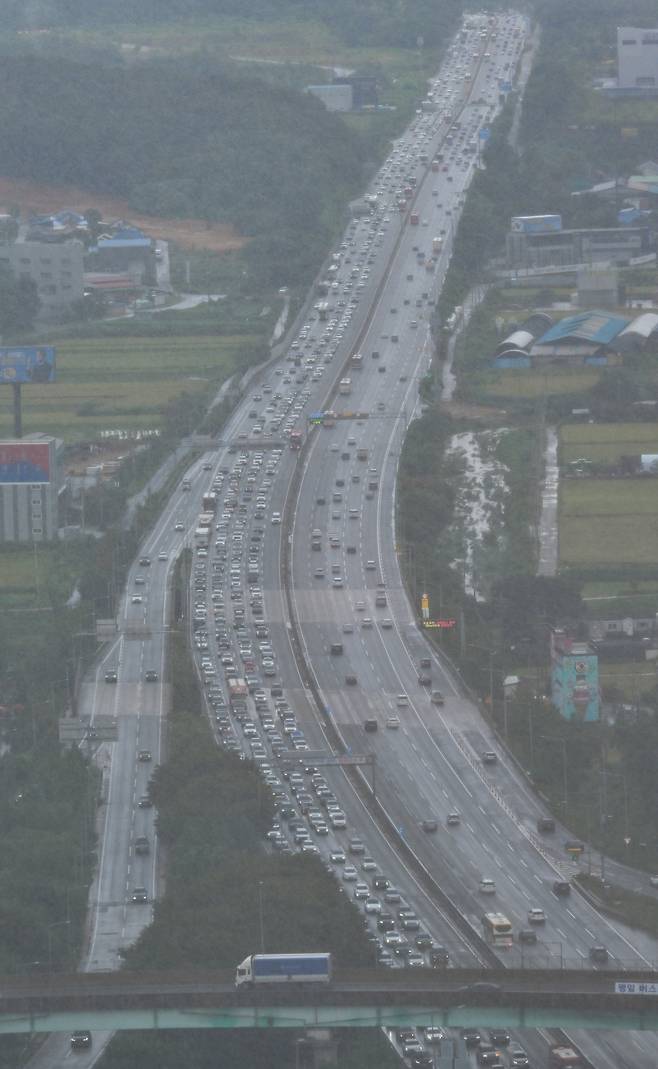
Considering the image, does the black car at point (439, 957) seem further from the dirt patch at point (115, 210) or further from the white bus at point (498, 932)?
the dirt patch at point (115, 210)

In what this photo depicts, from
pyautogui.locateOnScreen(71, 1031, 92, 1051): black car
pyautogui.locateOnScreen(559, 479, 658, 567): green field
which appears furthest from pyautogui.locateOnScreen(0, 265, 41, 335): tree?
pyautogui.locateOnScreen(71, 1031, 92, 1051): black car

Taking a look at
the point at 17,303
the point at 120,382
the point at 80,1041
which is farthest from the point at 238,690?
the point at 17,303

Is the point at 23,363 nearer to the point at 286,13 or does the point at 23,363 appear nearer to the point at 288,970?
the point at 288,970

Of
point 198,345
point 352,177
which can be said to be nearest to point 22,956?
point 198,345

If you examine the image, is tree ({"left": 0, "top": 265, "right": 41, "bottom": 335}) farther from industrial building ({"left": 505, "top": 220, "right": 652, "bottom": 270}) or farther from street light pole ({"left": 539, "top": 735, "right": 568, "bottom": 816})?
street light pole ({"left": 539, "top": 735, "right": 568, "bottom": 816})

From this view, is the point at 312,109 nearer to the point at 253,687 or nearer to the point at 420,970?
the point at 253,687
